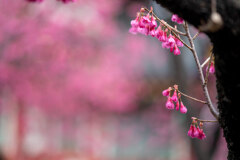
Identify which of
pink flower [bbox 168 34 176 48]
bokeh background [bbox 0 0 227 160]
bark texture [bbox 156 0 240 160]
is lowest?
bark texture [bbox 156 0 240 160]

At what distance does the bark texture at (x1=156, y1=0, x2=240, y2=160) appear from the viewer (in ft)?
3.79

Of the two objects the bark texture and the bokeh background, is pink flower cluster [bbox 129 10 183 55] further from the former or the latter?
the bokeh background

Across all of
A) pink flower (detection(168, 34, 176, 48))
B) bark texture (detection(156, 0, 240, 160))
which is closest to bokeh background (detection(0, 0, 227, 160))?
pink flower (detection(168, 34, 176, 48))

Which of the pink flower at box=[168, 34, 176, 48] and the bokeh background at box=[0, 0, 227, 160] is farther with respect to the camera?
the bokeh background at box=[0, 0, 227, 160]

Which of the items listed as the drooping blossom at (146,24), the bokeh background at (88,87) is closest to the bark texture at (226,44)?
the drooping blossom at (146,24)

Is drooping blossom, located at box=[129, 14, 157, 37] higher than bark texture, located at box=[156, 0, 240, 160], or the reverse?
drooping blossom, located at box=[129, 14, 157, 37]

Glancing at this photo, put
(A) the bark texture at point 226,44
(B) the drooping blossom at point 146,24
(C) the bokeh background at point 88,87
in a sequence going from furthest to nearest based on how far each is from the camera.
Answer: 1. (C) the bokeh background at point 88,87
2. (B) the drooping blossom at point 146,24
3. (A) the bark texture at point 226,44

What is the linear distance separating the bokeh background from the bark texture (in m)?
3.67

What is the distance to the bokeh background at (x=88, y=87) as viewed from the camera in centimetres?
686

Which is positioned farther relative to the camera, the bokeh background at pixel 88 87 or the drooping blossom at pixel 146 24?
the bokeh background at pixel 88 87

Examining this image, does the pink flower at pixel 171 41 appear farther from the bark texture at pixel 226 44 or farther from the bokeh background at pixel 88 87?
the bokeh background at pixel 88 87

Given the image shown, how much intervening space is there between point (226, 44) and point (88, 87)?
8116 mm

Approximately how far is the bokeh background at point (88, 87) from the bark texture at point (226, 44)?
367 cm

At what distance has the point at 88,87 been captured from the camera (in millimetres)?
9211
